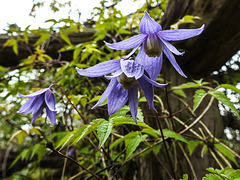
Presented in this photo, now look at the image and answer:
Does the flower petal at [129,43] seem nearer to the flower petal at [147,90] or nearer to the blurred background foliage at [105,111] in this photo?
the flower petal at [147,90]

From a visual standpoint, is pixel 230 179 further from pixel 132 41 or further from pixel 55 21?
pixel 55 21

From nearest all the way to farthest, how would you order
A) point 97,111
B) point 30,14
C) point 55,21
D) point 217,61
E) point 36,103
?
point 36,103 < point 55,21 < point 217,61 < point 97,111 < point 30,14

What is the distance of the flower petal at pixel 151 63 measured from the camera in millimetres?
511

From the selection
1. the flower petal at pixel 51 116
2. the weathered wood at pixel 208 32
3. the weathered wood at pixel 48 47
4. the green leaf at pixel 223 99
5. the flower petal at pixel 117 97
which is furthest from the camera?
the weathered wood at pixel 48 47

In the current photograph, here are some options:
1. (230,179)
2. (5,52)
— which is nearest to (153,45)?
(230,179)

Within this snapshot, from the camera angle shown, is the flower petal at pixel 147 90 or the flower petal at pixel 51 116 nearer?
the flower petal at pixel 147 90

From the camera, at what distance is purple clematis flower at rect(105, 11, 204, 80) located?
44cm

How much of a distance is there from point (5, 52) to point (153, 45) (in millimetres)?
1606

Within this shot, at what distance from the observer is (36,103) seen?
752 mm

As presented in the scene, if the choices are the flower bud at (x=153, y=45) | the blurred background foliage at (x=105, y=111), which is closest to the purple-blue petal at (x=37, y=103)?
the blurred background foliage at (x=105, y=111)

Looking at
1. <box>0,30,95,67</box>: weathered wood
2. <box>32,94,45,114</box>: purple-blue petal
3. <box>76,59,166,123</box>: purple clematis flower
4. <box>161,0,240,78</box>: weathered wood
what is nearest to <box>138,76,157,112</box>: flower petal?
<box>76,59,166,123</box>: purple clematis flower

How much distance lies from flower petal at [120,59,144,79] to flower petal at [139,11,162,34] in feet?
0.28

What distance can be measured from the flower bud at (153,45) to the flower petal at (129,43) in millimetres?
16

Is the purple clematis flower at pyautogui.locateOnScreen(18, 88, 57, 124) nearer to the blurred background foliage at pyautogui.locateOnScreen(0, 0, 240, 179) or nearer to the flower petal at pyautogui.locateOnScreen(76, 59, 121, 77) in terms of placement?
the blurred background foliage at pyautogui.locateOnScreen(0, 0, 240, 179)
